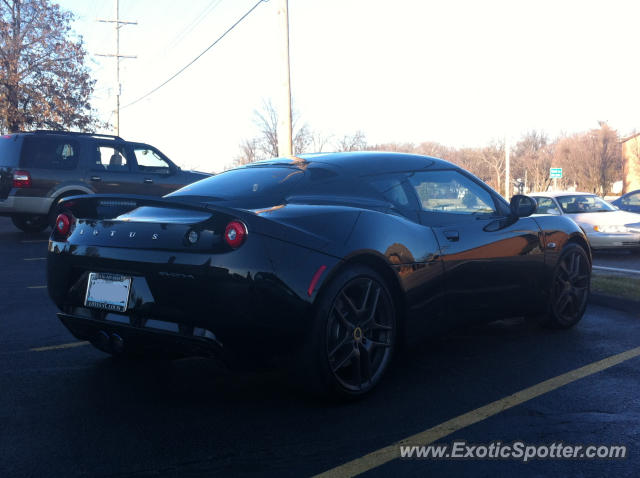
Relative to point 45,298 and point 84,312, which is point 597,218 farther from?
point 84,312

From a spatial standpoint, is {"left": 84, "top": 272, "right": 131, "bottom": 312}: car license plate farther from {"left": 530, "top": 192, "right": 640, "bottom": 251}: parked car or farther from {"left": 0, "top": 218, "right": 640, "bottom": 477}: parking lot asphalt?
{"left": 530, "top": 192, "right": 640, "bottom": 251}: parked car

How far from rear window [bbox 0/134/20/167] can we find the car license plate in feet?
30.5

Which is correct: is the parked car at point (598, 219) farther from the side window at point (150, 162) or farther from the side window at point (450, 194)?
the side window at point (150, 162)

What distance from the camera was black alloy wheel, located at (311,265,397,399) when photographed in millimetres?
3289

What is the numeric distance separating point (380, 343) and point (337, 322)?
1.18ft

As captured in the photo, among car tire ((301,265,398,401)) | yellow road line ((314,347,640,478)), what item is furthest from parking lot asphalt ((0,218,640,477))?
car tire ((301,265,398,401))

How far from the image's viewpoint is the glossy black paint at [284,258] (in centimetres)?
308

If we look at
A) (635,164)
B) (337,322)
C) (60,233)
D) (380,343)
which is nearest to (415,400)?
(380,343)

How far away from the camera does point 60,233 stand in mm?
3676

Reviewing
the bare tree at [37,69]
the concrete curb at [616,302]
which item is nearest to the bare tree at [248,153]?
the bare tree at [37,69]

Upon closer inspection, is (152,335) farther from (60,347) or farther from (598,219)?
(598,219)

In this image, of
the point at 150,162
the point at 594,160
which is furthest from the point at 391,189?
the point at 594,160

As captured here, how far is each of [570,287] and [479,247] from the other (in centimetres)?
133

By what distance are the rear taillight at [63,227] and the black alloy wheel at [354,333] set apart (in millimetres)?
1533
